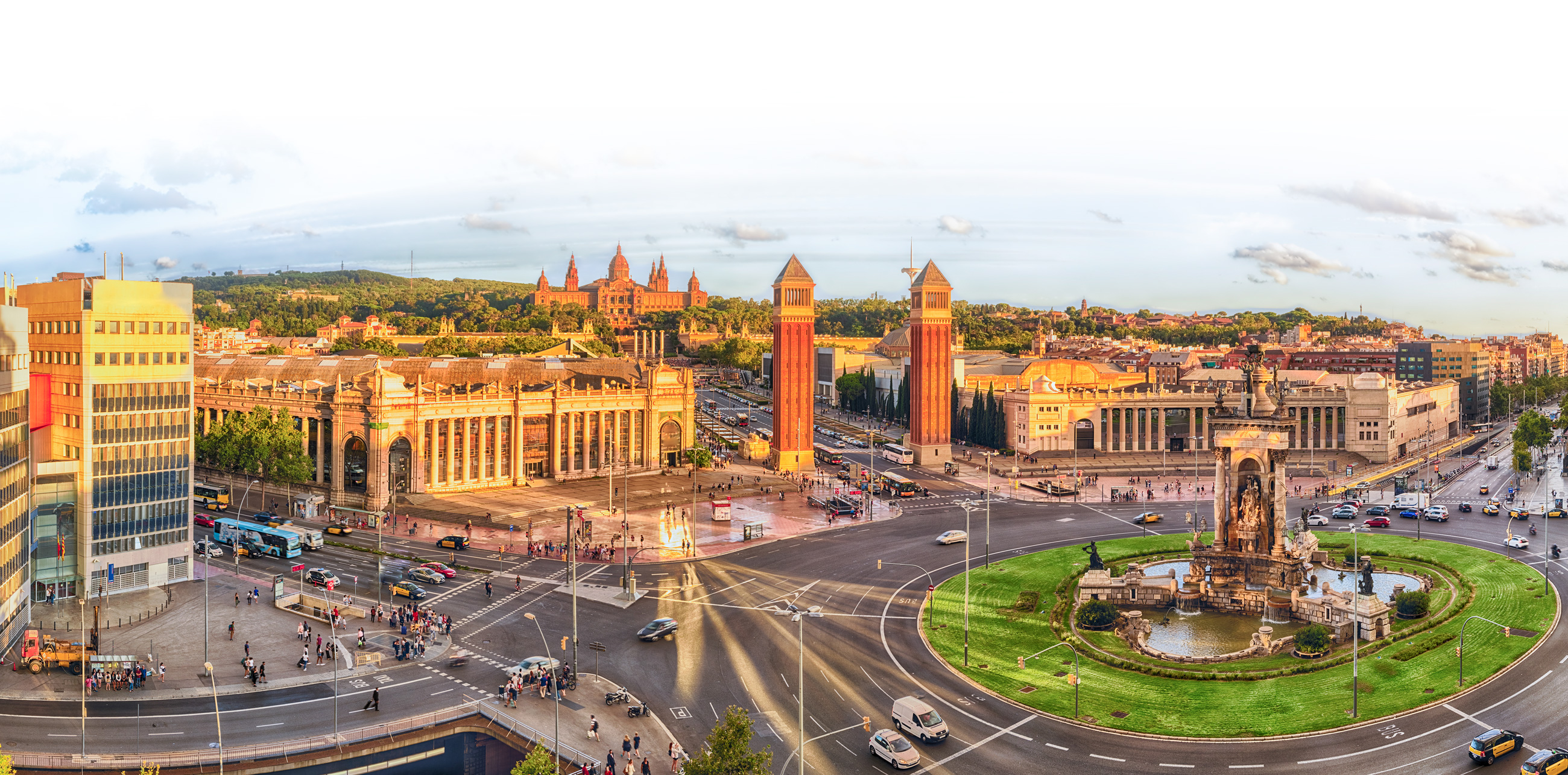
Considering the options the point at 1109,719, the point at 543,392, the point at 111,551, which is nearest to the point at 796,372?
the point at 543,392

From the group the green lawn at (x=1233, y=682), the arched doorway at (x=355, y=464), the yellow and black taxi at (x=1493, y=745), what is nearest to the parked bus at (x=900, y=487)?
the green lawn at (x=1233, y=682)

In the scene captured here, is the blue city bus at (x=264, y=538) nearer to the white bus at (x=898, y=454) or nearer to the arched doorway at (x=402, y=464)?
the arched doorway at (x=402, y=464)

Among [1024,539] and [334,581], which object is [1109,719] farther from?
[334,581]

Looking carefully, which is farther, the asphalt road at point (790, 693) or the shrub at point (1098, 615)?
the shrub at point (1098, 615)

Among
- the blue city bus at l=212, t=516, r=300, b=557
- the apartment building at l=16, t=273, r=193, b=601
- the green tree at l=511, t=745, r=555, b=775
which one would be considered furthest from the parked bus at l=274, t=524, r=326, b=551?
the green tree at l=511, t=745, r=555, b=775

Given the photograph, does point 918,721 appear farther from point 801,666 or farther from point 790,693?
point 790,693

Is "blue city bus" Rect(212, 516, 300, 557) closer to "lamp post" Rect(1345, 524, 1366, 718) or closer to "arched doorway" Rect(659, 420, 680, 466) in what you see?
"arched doorway" Rect(659, 420, 680, 466)

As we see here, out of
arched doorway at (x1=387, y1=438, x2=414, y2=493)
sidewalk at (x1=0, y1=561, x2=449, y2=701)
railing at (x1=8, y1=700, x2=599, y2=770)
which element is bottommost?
railing at (x1=8, y1=700, x2=599, y2=770)
